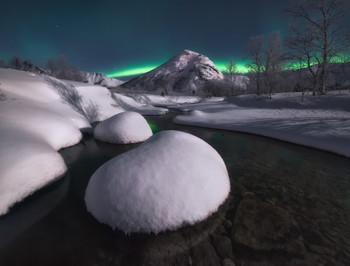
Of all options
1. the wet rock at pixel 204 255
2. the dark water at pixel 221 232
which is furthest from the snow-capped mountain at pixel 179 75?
the wet rock at pixel 204 255

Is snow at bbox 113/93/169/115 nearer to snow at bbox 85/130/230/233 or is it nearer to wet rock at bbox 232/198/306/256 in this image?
snow at bbox 85/130/230/233

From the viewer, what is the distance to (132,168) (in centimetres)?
283

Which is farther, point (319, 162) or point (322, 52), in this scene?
point (322, 52)

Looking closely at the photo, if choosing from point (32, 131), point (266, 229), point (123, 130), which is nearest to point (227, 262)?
point (266, 229)

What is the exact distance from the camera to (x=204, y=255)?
87.1 inches

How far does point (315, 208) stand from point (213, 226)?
7.44ft

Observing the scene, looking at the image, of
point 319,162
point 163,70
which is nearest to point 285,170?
point 319,162

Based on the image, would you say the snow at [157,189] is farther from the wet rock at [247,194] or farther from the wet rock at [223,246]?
the wet rock at [247,194]

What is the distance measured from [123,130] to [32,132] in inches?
133

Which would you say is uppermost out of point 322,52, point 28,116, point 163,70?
point 163,70

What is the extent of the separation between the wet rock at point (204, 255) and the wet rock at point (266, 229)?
0.43m

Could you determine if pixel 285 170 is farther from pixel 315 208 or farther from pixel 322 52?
pixel 322 52

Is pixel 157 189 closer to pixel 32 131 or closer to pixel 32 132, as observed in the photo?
pixel 32 132

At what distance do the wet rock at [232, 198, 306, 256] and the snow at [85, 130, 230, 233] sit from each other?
0.50 meters
